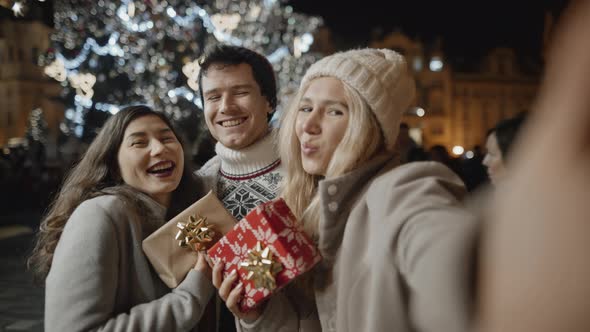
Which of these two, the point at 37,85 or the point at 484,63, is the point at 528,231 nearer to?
the point at 37,85

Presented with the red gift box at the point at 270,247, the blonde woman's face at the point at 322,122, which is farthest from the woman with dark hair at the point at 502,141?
the red gift box at the point at 270,247

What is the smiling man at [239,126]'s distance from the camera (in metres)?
3.11

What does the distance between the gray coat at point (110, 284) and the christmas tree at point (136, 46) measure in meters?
10.8

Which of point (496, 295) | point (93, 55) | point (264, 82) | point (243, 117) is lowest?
point (496, 295)

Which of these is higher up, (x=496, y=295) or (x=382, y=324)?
(x=496, y=295)

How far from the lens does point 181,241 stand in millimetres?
2238

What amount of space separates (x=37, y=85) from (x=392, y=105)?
1722 inches

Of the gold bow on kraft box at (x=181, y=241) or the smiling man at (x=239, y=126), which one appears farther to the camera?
the smiling man at (x=239, y=126)

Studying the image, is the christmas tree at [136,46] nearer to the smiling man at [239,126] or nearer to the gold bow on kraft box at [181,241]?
the smiling man at [239,126]

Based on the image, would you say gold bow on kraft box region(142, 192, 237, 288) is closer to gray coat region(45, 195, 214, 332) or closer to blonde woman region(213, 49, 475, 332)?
gray coat region(45, 195, 214, 332)

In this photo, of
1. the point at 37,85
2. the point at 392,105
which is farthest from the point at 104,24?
the point at 37,85

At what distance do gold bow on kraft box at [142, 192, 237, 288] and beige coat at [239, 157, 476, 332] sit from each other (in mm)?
578

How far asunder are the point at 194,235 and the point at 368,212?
3.04 feet

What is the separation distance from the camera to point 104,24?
13.4 m
